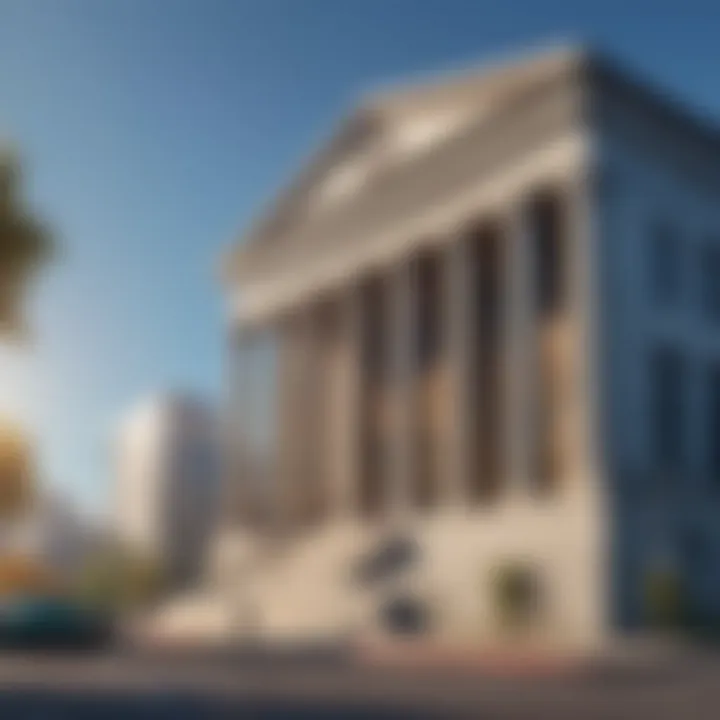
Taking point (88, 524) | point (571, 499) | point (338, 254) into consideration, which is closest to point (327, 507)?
point (338, 254)

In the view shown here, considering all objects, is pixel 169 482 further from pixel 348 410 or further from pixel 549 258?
pixel 348 410

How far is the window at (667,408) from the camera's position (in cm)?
2800

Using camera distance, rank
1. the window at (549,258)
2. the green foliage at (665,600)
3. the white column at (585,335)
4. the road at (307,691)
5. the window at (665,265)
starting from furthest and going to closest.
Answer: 1. the window at (549,258)
2. the window at (665,265)
3. the white column at (585,335)
4. the green foliage at (665,600)
5. the road at (307,691)

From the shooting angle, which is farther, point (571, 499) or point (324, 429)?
point (324, 429)

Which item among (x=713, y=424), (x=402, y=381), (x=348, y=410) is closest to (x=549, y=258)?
(x=713, y=424)

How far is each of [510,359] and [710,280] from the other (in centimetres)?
476

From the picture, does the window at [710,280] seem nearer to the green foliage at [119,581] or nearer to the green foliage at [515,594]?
the green foliage at [515,594]

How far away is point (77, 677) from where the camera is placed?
391 inches

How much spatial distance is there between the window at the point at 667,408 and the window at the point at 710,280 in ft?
5.14

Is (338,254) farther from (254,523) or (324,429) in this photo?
(254,523)

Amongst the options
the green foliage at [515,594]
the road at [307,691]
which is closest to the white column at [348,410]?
the green foliage at [515,594]

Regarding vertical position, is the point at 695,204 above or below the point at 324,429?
above

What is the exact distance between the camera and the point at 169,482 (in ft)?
23.5

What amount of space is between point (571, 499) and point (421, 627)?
4.43m
